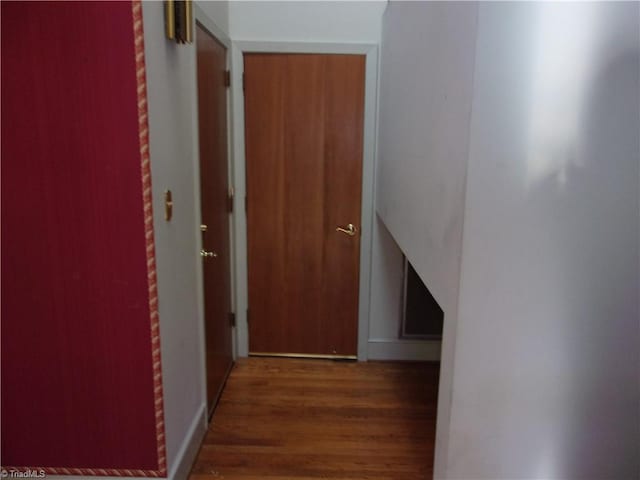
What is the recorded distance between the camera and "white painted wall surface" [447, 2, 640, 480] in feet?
3.63

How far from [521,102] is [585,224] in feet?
1.18

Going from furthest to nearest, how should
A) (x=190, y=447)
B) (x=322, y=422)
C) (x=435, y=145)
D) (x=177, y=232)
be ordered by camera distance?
(x=322, y=422) < (x=190, y=447) < (x=177, y=232) < (x=435, y=145)

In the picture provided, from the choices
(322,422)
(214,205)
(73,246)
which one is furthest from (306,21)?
(322,422)

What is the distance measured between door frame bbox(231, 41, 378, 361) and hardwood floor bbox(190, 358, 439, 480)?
29 centimetres

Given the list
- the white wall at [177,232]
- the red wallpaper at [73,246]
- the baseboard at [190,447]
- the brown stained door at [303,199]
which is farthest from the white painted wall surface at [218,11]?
the baseboard at [190,447]

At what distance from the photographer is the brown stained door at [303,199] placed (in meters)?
2.77

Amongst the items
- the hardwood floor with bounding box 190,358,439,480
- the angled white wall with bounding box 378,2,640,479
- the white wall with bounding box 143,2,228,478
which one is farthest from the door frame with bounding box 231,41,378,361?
the angled white wall with bounding box 378,2,640,479

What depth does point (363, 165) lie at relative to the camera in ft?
9.32

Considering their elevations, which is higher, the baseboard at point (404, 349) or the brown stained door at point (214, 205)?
the brown stained door at point (214, 205)

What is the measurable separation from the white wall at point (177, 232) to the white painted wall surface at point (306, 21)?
851mm

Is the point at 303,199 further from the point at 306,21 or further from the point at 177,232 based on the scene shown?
the point at 177,232

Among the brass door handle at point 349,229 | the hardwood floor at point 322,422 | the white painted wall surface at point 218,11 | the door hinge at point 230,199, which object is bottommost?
the hardwood floor at point 322,422

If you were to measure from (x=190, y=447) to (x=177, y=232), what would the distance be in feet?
3.14

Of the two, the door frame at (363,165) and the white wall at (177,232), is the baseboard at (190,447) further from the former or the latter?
the door frame at (363,165)
